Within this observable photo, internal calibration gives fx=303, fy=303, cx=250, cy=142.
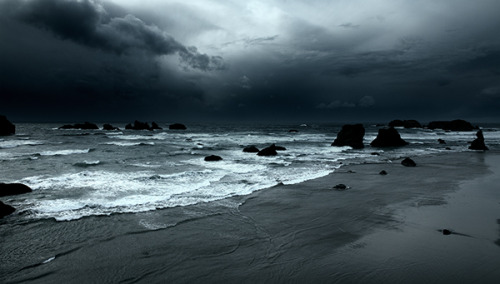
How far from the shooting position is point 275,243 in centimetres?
723

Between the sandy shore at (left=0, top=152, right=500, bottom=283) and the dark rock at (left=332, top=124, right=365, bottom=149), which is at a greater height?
the dark rock at (left=332, top=124, right=365, bottom=149)

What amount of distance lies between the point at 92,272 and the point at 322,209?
700 cm

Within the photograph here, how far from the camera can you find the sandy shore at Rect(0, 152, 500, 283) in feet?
18.6

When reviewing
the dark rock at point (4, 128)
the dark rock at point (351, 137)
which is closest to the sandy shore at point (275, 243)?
the dark rock at point (351, 137)

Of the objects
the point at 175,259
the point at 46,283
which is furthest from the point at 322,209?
the point at 46,283

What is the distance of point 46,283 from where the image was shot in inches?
211

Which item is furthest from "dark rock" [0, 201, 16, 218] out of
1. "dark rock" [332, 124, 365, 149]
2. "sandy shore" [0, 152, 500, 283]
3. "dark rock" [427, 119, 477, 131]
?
"dark rock" [427, 119, 477, 131]

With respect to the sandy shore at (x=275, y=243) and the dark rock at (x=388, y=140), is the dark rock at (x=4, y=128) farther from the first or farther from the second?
the dark rock at (x=388, y=140)

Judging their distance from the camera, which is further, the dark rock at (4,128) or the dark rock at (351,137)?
the dark rock at (4,128)

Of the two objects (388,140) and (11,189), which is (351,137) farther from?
(11,189)

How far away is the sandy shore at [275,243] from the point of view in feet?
18.6

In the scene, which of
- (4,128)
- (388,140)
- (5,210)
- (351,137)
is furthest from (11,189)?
(4,128)

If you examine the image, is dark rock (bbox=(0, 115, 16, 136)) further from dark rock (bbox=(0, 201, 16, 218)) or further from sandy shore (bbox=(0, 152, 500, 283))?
sandy shore (bbox=(0, 152, 500, 283))

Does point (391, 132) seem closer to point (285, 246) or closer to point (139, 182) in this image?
point (139, 182)
